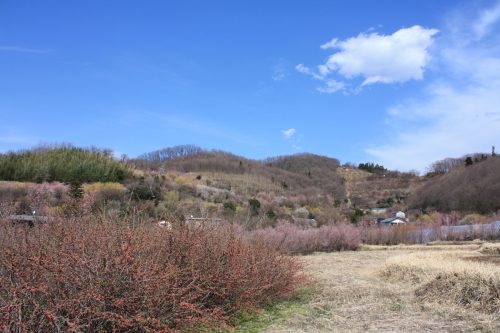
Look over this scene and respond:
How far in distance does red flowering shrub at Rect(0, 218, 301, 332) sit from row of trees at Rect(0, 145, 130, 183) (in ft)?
87.1

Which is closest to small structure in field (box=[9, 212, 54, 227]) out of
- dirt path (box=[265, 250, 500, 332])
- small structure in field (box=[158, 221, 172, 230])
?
small structure in field (box=[158, 221, 172, 230])

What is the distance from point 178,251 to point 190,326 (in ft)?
3.21

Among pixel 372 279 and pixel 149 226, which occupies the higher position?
pixel 149 226

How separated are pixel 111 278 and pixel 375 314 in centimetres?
358

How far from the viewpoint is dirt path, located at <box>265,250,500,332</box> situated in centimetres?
547

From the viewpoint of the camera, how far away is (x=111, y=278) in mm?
4391

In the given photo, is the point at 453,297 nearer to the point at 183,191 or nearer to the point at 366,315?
the point at 366,315

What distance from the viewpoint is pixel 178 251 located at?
19.2 feet

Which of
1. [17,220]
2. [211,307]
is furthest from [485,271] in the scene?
[17,220]

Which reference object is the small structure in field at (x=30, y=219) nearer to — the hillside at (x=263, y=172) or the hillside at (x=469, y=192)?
the hillside at (x=469, y=192)

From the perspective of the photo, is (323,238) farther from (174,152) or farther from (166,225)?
(174,152)

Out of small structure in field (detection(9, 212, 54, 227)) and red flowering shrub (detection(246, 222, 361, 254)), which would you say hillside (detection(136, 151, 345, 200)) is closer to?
red flowering shrub (detection(246, 222, 361, 254))

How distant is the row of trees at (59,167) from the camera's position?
32.0 m

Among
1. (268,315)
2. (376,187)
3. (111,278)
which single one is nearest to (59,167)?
(268,315)
